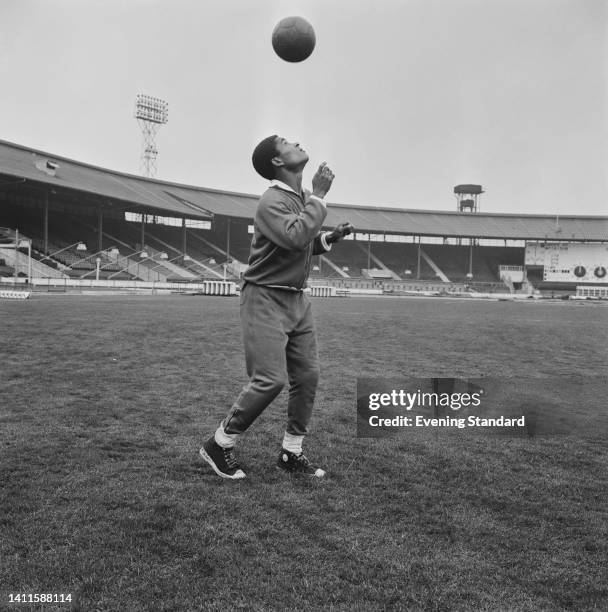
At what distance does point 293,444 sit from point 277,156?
1873 mm

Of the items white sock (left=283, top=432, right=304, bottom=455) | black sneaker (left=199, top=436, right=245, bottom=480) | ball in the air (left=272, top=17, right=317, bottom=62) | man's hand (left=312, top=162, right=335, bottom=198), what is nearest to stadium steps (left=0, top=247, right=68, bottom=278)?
ball in the air (left=272, top=17, right=317, bottom=62)

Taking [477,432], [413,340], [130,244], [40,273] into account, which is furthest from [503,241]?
[477,432]

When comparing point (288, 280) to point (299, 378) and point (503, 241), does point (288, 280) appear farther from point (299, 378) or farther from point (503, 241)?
point (503, 241)

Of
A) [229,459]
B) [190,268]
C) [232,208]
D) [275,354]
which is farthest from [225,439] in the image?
[232,208]

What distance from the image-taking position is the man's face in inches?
144

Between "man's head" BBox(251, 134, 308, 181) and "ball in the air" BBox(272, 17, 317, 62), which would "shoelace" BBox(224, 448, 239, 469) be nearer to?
"man's head" BBox(251, 134, 308, 181)

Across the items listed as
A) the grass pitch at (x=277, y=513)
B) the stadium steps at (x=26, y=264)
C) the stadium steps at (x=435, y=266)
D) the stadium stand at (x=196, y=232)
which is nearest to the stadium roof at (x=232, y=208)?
the stadium stand at (x=196, y=232)

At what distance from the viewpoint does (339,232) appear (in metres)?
3.69

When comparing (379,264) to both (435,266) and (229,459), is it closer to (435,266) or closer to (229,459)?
(435,266)

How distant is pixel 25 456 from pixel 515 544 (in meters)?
3.02

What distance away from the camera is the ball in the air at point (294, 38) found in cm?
512

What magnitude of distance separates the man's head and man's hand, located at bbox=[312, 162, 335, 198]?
9.4 inches

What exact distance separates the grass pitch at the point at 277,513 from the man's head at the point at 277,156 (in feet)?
6.45

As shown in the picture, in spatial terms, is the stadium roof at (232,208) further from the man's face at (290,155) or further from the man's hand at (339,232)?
the man's hand at (339,232)
